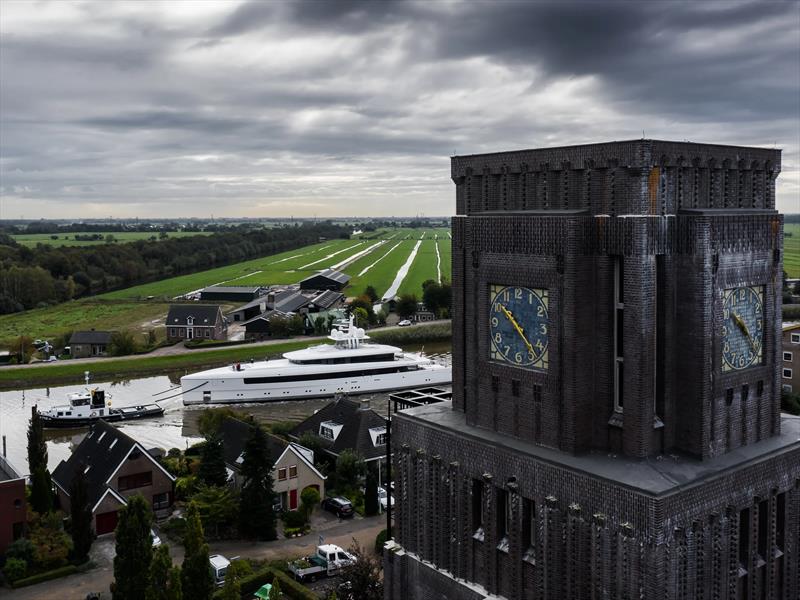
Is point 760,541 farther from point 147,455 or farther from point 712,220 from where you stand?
point 147,455

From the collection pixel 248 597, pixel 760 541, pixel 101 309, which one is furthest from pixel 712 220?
pixel 101 309

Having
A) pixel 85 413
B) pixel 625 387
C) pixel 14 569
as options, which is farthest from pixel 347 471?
pixel 85 413

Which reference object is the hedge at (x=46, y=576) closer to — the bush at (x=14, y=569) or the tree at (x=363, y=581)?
the bush at (x=14, y=569)

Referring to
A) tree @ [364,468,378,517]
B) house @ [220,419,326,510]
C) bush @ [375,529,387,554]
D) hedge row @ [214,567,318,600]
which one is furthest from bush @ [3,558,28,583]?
Answer: tree @ [364,468,378,517]

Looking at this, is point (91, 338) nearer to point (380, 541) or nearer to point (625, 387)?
point (380, 541)

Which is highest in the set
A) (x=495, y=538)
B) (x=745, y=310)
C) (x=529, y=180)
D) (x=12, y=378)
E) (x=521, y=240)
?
(x=529, y=180)

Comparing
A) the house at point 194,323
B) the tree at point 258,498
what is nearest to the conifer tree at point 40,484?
the tree at point 258,498
